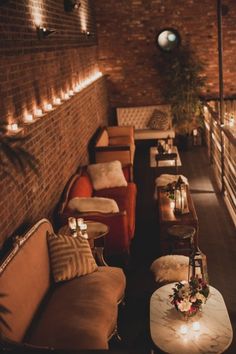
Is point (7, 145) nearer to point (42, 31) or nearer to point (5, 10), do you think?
point (5, 10)

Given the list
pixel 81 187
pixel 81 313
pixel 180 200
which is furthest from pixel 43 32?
pixel 81 313

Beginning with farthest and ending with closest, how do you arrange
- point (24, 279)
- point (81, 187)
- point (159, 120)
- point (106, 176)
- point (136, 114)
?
point (136, 114) → point (159, 120) → point (106, 176) → point (81, 187) → point (24, 279)

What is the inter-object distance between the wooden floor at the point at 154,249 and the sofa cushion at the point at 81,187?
2.58 ft

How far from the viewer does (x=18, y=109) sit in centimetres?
439

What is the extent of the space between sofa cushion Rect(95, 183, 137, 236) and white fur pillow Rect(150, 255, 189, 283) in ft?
3.90

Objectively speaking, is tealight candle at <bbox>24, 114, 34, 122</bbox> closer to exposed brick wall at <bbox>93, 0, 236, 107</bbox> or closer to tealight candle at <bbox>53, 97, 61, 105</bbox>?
tealight candle at <bbox>53, 97, 61, 105</bbox>

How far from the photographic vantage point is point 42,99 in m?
5.36

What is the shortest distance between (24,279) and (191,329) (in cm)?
124

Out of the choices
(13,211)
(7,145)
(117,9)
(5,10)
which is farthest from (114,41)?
(7,145)

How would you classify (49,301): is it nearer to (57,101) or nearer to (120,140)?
(57,101)

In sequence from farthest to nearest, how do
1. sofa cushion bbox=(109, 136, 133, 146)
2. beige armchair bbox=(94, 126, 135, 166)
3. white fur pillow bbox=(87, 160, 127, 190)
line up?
1. sofa cushion bbox=(109, 136, 133, 146)
2. beige armchair bbox=(94, 126, 135, 166)
3. white fur pillow bbox=(87, 160, 127, 190)

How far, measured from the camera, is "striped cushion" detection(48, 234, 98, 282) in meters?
4.21

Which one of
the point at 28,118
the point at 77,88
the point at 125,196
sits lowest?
the point at 125,196

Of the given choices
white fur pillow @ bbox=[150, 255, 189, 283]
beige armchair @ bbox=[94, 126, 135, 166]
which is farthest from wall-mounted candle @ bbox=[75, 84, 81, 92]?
white fur pillow @ bbox=[150, 255, 189, 283]
